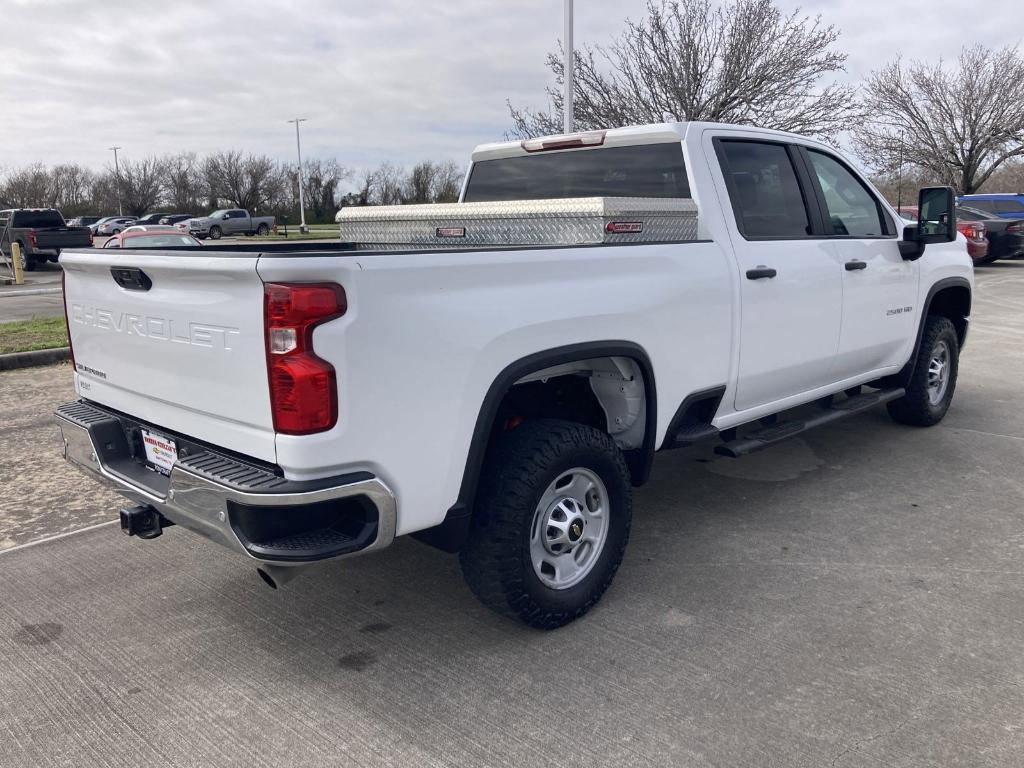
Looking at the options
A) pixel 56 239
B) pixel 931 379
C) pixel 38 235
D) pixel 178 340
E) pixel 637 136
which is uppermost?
pixel 637 136

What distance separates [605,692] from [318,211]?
71296 mm

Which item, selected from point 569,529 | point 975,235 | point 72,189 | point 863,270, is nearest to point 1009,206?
point 975,235

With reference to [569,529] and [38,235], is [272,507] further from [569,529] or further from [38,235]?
[38,235]

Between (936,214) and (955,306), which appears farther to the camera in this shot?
(955,306)

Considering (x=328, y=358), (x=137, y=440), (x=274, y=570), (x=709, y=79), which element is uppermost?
(x=709, y=79)

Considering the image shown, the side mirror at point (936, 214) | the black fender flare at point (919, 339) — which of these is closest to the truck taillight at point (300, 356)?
the side mirror at point (936, 214)

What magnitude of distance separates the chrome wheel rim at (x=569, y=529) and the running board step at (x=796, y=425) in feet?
3.30

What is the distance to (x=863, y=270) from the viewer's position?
4953 millimetres

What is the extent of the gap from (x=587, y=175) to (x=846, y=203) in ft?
5.22

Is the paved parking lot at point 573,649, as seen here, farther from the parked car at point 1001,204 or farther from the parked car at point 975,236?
the parked car at point 1001,204

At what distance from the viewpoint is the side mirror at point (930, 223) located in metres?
5.32

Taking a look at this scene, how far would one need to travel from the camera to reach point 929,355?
19.5 ft

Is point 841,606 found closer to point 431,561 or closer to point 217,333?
point 431,561

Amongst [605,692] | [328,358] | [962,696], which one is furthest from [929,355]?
[328,358]
